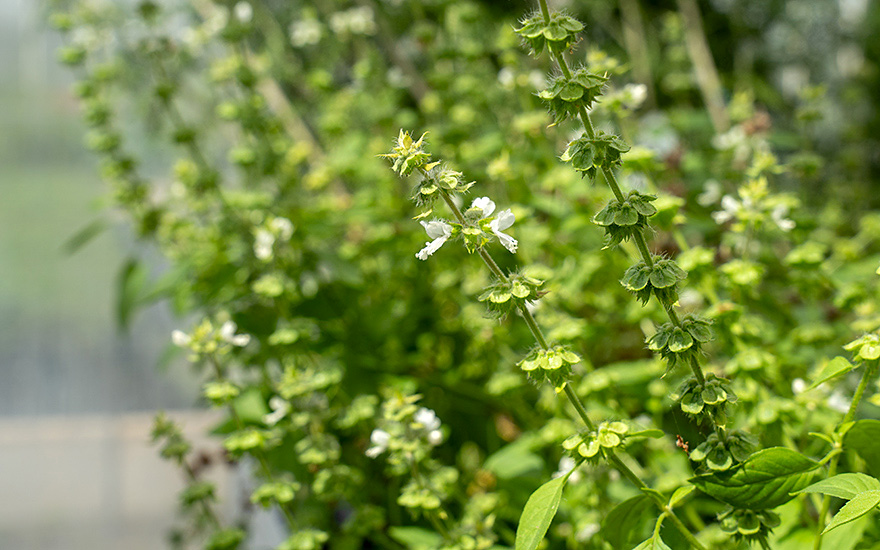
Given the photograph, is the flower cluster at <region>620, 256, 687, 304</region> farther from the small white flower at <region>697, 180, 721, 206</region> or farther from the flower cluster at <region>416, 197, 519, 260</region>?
the small white flower at <region>697, 180, 721, 206</region>

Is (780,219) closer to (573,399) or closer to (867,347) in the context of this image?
(867,347)

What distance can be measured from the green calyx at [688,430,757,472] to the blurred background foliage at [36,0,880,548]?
214 mm

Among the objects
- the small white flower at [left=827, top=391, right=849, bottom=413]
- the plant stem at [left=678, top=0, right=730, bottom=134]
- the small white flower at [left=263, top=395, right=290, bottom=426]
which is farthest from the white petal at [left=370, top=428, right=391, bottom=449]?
the plant stem at [left=678, top=0, right=730, bottom=134]

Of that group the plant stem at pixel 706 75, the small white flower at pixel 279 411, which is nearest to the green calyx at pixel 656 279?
the small white flower at pixel 279 411

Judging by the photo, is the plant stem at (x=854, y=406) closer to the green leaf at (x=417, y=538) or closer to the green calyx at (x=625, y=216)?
→ the green calyx at (x=625, y=216)

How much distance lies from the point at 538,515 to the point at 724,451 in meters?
0.20

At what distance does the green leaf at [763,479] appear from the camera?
0.70 meters

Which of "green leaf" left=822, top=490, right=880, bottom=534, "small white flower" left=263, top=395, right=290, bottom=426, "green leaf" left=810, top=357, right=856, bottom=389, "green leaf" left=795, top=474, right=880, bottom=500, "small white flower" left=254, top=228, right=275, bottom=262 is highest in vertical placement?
"small white flower" left=254, top=228, right=275, bottom=262

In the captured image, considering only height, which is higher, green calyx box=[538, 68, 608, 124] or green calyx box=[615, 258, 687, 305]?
green calyx box=[538, 68, 608, 124]

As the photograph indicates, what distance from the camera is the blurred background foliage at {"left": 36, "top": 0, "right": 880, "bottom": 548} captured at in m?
1.20

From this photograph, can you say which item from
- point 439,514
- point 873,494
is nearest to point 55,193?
point 439,514

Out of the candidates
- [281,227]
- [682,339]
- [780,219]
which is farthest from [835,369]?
[281,227]

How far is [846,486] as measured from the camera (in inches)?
26.6

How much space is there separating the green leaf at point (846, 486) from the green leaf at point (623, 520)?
169mm
